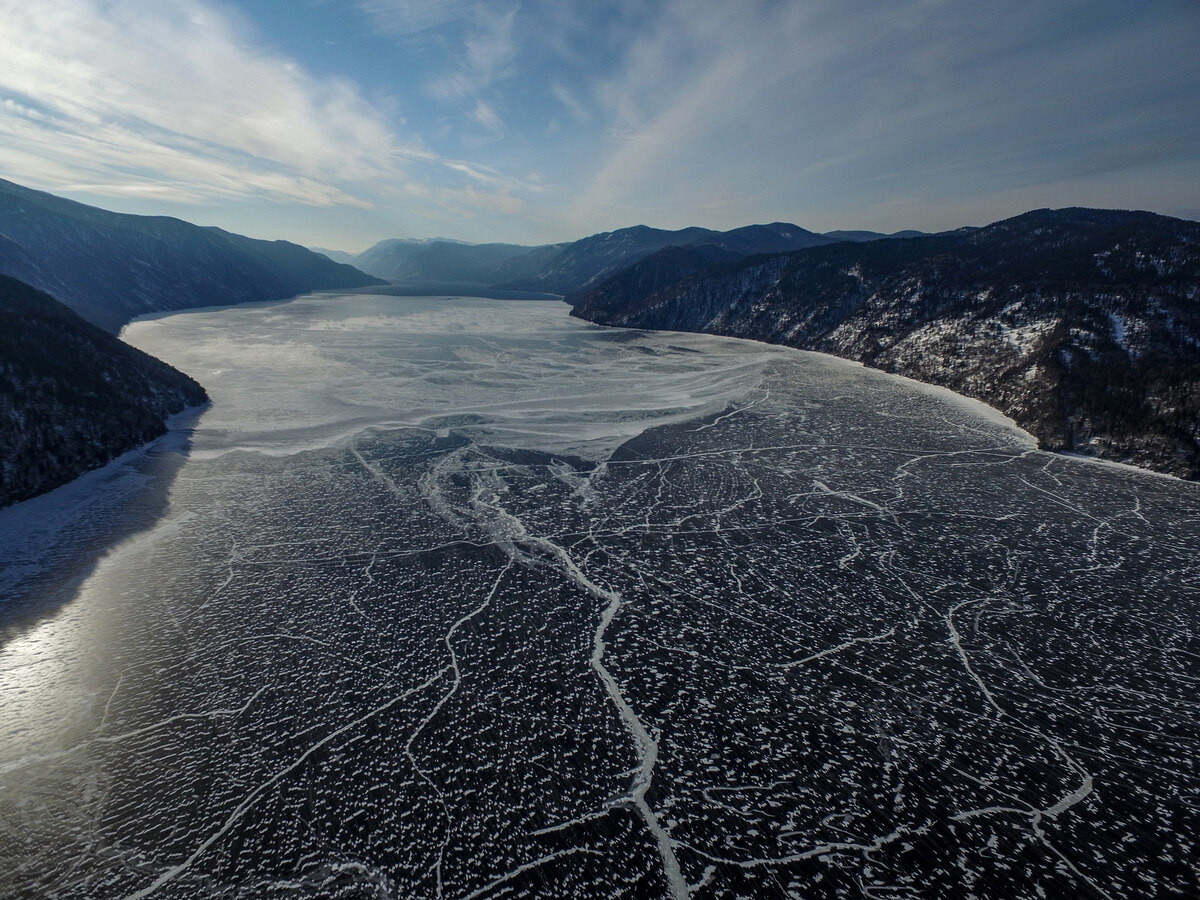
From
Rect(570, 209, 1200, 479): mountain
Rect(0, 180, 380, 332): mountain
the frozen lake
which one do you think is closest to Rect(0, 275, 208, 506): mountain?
the frozen lake

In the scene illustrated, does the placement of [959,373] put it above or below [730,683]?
above

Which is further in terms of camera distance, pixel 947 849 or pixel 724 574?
pixel 724 574

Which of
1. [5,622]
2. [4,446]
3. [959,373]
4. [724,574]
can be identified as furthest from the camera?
[959,373]

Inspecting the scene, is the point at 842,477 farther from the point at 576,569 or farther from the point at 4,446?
the point at 4,446

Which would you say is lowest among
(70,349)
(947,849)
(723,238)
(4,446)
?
(947,849)

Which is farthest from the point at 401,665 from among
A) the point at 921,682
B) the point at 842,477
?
the point at 842,477

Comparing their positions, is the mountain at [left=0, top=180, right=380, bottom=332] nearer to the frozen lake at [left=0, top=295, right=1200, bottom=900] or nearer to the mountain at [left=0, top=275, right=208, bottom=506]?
the mountain at [left=0, top=275, right=208, bottom=506]

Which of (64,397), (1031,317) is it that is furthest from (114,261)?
(1031,317)

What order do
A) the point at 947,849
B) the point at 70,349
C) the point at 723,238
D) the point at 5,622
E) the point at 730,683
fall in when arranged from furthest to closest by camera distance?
the point at 723,238 < the point at 70,349 < the point at 5,622 < the point at 730,683 < the point at 947,849
